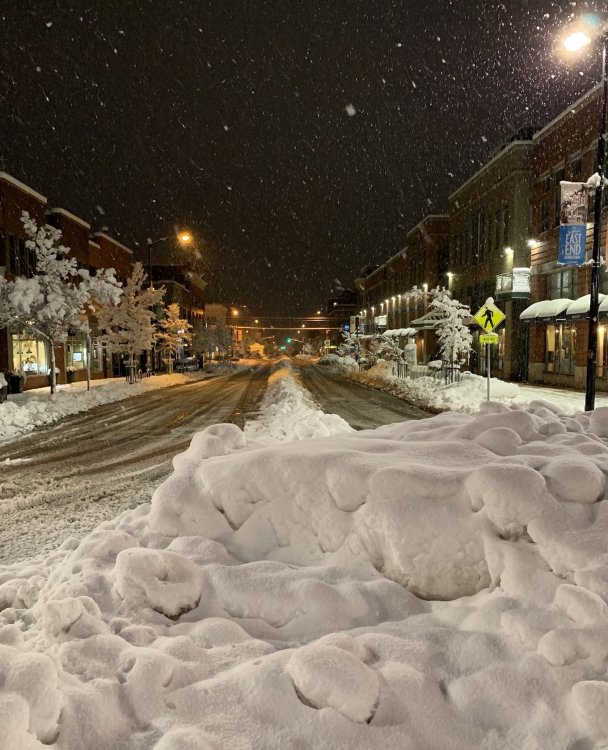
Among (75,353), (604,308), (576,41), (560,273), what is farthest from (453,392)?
(75,353)

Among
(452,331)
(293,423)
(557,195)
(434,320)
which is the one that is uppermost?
(557,195)

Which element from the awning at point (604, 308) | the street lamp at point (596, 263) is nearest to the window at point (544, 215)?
the awning at point (604, 308)

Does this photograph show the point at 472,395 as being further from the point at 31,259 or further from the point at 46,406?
the point at 31,259

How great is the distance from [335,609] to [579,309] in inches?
989

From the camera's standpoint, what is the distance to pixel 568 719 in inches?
109

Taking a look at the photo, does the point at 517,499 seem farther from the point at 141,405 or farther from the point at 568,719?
the point at 141,405

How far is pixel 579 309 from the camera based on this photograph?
2519 cm

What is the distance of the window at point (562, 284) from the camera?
28.8 metres

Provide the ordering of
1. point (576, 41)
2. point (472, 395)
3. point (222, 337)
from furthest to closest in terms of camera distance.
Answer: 1. point (222, 337)
2. point (472, 395)
3. point (576, 41)

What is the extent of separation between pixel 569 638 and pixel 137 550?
9.23 ft

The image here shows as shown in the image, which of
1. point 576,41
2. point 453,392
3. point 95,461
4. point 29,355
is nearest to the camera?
point 95,461

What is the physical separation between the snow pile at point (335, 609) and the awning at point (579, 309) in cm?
2178

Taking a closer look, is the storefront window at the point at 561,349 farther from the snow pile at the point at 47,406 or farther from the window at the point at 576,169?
the snow pile at the point at 47,406

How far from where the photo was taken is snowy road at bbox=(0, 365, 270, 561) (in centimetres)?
709
